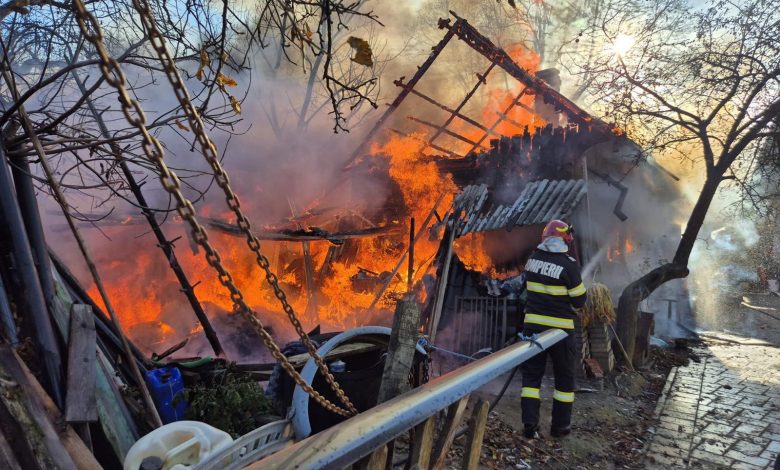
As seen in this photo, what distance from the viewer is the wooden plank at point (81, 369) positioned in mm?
2938

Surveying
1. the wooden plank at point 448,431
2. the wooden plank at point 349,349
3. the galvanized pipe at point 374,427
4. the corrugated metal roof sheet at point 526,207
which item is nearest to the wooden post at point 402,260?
the corrugated metal roof sheet at point 526,207

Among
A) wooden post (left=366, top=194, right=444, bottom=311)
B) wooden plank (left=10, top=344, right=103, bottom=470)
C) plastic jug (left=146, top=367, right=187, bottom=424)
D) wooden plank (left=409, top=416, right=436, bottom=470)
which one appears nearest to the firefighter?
wooden plank (left=409, top=416, right=436, bottom=470)

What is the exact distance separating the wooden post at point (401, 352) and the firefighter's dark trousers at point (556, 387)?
137 inches

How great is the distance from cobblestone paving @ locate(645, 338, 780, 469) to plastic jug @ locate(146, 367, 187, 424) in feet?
17.1

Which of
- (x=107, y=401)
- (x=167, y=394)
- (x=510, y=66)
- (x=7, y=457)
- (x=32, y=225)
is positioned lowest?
(x=167, y=394)

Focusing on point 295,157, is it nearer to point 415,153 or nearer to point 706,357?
point 415,153

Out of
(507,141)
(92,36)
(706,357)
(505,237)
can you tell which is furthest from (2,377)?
(706,357)

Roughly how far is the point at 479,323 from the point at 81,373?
21.6ft

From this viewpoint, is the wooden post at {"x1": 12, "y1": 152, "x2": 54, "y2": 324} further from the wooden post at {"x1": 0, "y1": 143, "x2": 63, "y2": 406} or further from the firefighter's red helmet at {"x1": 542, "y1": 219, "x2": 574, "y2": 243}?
the firefighter's red helmet at {"x1": 542, "y1": 219, "x2": 574, "y2": 243}

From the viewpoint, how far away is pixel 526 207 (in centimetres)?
948

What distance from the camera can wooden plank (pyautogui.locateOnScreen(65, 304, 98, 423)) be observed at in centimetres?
294

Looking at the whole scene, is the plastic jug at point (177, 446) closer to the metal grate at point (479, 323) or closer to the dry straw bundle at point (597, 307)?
the metal grate at point (479, 323)

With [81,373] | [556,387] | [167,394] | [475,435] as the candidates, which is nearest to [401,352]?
[475,435]

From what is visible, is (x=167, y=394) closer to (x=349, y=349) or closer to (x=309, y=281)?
(x=349, y=349)
